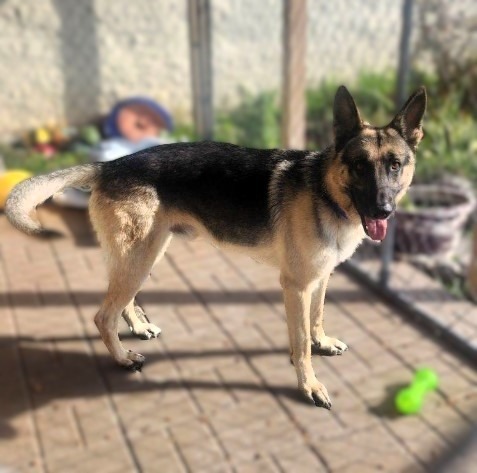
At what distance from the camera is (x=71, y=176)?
1408mm

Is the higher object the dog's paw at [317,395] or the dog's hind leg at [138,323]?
the dog's hind leg at [138,323]

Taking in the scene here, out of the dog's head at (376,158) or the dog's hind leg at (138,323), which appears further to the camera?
the dog's hind leg at (138,323)

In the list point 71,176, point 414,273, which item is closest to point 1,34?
point 414,273

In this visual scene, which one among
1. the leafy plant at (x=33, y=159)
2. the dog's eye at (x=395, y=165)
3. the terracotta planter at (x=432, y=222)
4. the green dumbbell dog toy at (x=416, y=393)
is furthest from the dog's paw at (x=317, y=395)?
the leafy plant at (x=33, y=159)

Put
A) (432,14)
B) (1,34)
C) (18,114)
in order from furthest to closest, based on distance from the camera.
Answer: (18,114) → (1,34) → (432,14)

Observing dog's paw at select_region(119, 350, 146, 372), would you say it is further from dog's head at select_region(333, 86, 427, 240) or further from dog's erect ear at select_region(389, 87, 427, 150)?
dog's erect ear at select_region(389, 87, 427, 150)

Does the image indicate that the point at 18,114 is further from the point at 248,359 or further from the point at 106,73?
the point at 248,359

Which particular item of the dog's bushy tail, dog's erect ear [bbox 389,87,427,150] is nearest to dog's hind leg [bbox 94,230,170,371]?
the dog's bushy tail

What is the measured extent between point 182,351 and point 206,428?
1.22 meters

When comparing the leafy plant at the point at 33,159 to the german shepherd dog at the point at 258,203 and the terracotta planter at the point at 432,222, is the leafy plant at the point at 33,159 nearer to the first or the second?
the terracotta planter at the point at 432,222

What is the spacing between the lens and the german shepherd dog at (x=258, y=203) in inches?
44.5

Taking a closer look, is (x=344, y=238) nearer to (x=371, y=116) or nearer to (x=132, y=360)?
(x=132, y=360)

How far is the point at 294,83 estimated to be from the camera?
5.91 m

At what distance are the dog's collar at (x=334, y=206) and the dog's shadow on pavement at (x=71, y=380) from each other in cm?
534
